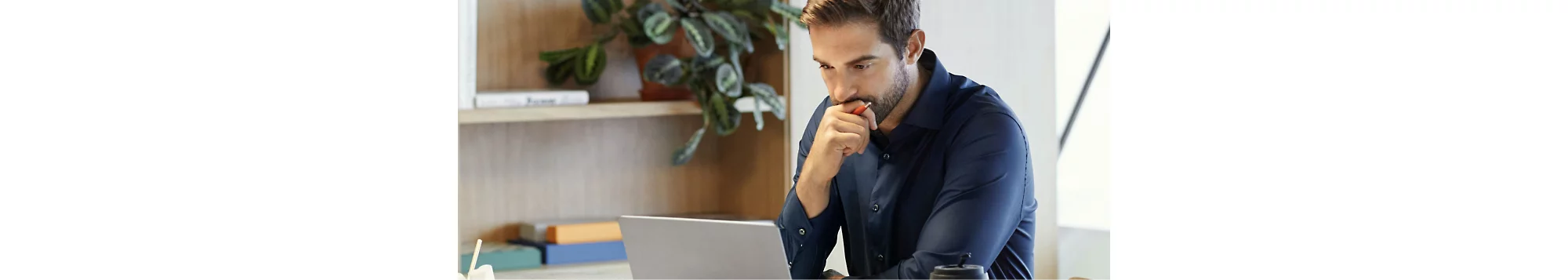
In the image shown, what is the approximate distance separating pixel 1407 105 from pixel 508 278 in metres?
1.55

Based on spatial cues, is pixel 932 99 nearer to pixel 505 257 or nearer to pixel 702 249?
pixel 702 249

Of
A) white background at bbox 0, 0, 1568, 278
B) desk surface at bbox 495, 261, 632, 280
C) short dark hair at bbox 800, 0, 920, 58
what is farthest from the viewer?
desk surface at bbox 495, 261, 632, 280

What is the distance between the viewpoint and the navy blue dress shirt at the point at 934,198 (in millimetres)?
1978

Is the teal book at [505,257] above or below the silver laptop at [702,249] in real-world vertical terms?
below

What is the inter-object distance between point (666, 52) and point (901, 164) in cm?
96

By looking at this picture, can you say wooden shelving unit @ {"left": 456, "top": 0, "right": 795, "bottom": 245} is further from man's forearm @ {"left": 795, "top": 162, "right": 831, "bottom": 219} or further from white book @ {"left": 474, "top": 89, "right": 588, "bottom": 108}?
man's forearm @ {"left": 795, "top": 162, "right": 831, "bottom": 219}

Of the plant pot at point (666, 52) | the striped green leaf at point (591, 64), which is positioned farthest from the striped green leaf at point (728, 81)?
the striped green leaf at point (591, 64)

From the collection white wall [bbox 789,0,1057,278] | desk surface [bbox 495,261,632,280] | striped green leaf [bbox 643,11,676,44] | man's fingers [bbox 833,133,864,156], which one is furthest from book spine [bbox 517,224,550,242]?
man's fingers [bbox 833,133,864,156]

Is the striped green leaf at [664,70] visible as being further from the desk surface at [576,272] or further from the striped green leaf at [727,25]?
the desk surface at [576,272]

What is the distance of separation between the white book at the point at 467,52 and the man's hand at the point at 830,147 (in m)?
0.90

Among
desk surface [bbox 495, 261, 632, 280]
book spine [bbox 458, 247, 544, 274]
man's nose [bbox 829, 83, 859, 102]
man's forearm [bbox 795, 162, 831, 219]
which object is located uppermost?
man's nose [bbox 829, 83, 859, 102]

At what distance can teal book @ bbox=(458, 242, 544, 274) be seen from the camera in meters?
2.52

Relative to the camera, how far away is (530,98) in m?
2.71
